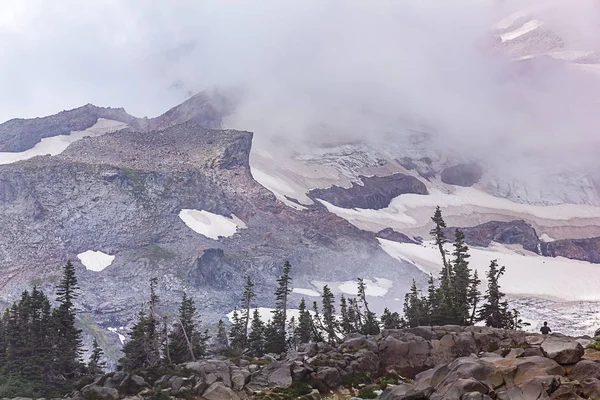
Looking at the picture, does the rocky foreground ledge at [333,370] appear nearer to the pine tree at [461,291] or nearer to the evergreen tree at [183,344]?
the pine tree at [461,291]

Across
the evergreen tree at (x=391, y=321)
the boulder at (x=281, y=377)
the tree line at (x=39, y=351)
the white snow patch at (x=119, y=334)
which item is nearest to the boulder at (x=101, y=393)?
the tree line at (x=39, y=351)

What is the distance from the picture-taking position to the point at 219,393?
5172 cm

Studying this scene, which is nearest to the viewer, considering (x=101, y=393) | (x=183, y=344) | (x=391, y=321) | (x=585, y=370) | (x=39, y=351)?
(x=585, y=370)

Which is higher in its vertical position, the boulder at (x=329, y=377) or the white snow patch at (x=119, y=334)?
the boulder at (x=329, y=377)

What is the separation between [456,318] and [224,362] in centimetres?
3319

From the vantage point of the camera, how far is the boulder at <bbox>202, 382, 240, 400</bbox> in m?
51.2

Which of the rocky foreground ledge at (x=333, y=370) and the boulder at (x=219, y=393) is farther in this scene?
the boulder at (x=219, y=393)

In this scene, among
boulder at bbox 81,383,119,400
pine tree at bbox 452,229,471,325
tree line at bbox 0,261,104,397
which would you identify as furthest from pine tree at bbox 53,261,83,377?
pine tree at bbox 452,229,471,325

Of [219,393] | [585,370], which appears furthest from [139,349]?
[585,370]

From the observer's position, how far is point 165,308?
173000 mm

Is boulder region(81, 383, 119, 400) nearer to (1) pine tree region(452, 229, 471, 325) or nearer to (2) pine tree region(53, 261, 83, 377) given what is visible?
(2) pine tree region(53, 261, 83, 377)

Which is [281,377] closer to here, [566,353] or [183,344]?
[566,353]

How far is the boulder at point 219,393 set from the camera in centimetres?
5125

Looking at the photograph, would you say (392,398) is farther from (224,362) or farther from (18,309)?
(18,309)
